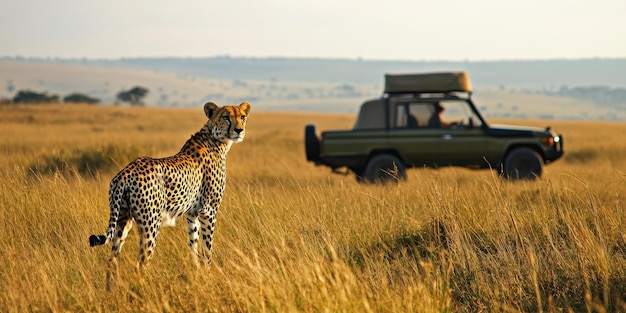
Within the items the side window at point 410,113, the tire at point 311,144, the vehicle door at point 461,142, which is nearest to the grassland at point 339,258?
the vehicle door at point 461,142

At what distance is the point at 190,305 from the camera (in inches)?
217

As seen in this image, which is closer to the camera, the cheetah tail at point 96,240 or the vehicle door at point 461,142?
the cheetah tail at point 96,240

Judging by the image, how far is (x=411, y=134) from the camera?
13.9 metres

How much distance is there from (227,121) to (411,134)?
755cm

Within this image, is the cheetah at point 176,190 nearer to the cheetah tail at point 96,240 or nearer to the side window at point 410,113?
the cheetah tail at point 96,240

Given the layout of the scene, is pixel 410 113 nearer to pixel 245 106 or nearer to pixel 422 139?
pixel 422 139

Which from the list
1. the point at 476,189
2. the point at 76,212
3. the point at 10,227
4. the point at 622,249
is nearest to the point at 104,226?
the point at 76,212

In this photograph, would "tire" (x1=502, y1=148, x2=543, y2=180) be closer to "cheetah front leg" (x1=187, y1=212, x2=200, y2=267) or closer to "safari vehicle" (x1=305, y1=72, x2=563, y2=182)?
"safari vehicle" (x1=305, y1=72, x2=563, y2=182)

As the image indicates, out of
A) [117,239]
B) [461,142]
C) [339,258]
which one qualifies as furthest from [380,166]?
[117,239]

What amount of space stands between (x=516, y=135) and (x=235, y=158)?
25.8 ft

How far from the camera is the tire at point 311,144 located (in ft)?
46.0

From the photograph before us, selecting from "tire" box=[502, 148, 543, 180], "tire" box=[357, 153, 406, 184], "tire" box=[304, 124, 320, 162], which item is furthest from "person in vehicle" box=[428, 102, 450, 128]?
"tire" box=[304, 124, 320, 162]

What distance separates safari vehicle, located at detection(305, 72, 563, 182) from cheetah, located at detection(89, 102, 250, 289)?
22.9ft

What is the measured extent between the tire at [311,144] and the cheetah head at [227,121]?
7.18m
